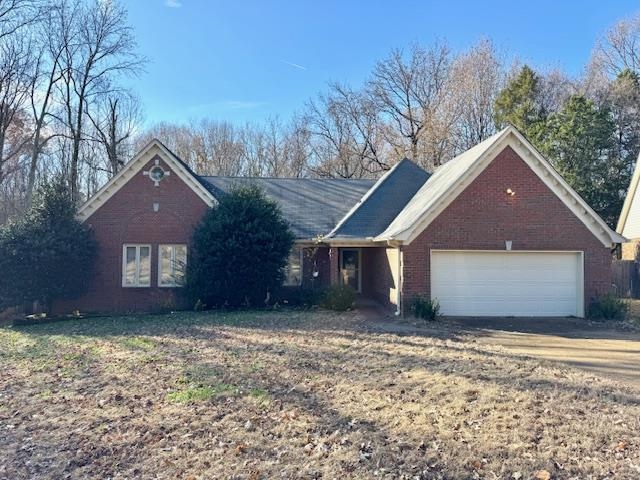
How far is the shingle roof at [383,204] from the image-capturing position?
1806 cm

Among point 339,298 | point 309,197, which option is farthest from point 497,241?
point 309,197

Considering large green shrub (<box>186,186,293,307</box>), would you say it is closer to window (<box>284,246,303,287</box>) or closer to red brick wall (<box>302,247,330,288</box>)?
red brick wall (<box>302,247,330,288</box>)

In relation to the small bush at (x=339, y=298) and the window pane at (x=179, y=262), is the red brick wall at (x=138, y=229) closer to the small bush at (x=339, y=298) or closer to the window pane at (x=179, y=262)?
the window pane at (x=179, y=262)

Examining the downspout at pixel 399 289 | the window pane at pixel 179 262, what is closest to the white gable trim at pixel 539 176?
the downspout at pixel 399 289

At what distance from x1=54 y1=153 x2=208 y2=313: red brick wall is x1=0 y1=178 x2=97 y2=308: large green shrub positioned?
0.82 meters

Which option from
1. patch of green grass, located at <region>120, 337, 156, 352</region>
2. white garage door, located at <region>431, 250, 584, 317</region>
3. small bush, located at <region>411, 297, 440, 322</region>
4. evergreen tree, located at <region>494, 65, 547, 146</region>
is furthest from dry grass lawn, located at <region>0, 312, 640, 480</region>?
evergreen tree, located at <region>494, 65, 547, 146</region>

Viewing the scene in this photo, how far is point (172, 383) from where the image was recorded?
7.93 m

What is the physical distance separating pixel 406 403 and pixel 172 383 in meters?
3.67

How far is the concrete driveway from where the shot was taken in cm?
901

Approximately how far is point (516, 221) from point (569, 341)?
4.72 m

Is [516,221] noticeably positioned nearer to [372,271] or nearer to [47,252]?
[372,271]

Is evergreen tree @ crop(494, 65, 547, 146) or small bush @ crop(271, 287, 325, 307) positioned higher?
evergreen tree @ crop(494, 65, 547, 146)

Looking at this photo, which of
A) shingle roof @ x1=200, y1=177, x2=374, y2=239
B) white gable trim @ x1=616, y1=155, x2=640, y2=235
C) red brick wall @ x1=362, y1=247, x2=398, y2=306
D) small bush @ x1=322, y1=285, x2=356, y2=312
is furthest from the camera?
white gable trim @ x1=616, y1=155, x2=640, y2=235

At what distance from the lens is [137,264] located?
18.8 metres
